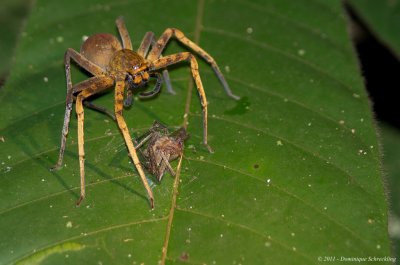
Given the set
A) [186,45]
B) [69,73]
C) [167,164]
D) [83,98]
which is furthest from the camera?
[186,45]

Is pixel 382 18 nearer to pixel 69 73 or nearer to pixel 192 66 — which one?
pixel 192 66

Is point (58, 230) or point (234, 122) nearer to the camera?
point (58, 230)

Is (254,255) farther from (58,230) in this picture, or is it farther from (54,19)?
(54,19)

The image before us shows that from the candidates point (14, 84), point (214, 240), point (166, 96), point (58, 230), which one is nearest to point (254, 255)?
point (214, 240)

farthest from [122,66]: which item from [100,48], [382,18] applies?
[382,18]

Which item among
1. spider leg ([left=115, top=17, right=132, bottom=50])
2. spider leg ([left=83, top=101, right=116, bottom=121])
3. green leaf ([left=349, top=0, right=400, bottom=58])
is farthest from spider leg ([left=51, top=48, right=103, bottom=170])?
green leaf ([left=349, top=0, right=400, bottom=58])

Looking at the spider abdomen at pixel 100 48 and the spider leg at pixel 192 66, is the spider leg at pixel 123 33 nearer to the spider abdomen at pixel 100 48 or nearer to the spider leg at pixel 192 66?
the spider abdomen at pixel 100 48

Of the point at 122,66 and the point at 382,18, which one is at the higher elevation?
the point at 382,18
